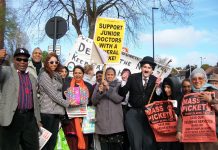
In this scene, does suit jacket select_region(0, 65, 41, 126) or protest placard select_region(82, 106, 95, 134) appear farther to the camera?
protest placard select_region(82, 106, 95, 134)

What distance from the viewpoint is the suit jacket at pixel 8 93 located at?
5457 millimetres

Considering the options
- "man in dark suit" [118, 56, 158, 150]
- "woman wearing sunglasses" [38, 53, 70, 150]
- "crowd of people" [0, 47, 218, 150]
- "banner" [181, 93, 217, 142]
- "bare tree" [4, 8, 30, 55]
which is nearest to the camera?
"banner" [181, 93, 217, 142]

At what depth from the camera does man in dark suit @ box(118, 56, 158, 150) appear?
21.4 feet

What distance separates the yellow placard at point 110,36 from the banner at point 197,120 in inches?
147

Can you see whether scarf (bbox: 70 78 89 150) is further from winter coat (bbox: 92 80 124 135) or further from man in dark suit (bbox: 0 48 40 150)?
man in dark suit (bbox: 0 48 40 150)

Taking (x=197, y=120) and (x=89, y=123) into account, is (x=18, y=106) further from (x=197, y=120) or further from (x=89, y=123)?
(x=197, y=120)

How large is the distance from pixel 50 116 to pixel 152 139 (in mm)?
1901

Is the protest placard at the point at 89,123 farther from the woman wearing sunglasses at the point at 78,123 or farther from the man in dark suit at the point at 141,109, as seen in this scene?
the man in dark suit at the point at 141,109

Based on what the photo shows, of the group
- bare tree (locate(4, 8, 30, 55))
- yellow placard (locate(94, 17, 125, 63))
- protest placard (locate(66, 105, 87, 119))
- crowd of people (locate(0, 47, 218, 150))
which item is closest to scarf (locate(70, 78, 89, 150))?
crowd of people (locate(0, 47, 218, 150))

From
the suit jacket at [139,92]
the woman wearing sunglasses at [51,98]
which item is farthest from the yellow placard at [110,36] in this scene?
the woman wearing sunglasses at [51,98]

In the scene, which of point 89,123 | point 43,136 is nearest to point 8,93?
point 43,136

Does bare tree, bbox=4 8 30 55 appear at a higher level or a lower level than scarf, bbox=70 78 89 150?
higher

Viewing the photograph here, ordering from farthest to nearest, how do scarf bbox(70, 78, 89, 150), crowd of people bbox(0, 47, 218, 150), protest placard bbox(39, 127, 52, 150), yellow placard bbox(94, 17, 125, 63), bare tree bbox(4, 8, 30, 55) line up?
bare tree bbox(4, 8, 30, 55) → yellow placard bbox(94, 17, 125, 63) → scarf bbox(70, 78, 89, 150) → protest placard bbox(39, 127, 52, 150) → crowd of people bbox(0, 47, 218, 150)

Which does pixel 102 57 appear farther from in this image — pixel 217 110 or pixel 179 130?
pixel 217 110
